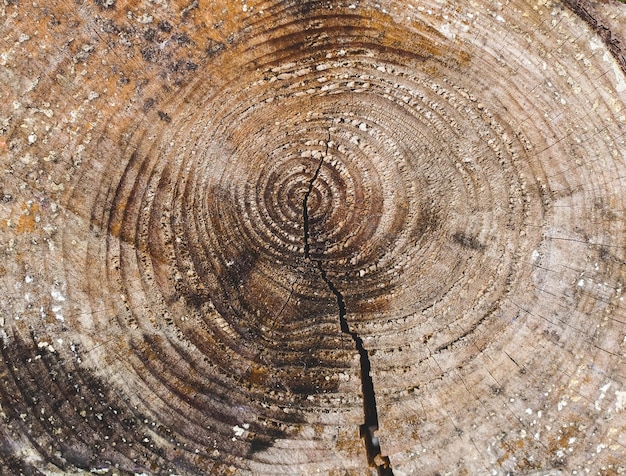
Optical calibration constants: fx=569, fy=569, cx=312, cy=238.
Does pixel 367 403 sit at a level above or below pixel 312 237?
below

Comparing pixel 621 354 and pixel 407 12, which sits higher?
Answer: pixel 407 12

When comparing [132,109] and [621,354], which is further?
[132,109]

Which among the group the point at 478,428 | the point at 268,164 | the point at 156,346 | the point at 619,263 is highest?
the point at 619,263

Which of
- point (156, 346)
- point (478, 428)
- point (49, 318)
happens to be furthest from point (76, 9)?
point (478, 428)

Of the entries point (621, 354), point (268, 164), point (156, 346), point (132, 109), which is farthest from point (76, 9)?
point (621, 354)

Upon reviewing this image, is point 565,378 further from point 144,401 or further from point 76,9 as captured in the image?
point 76,9

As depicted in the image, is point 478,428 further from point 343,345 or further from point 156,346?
point 156,346

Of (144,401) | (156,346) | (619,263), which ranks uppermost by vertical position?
(619,263)
